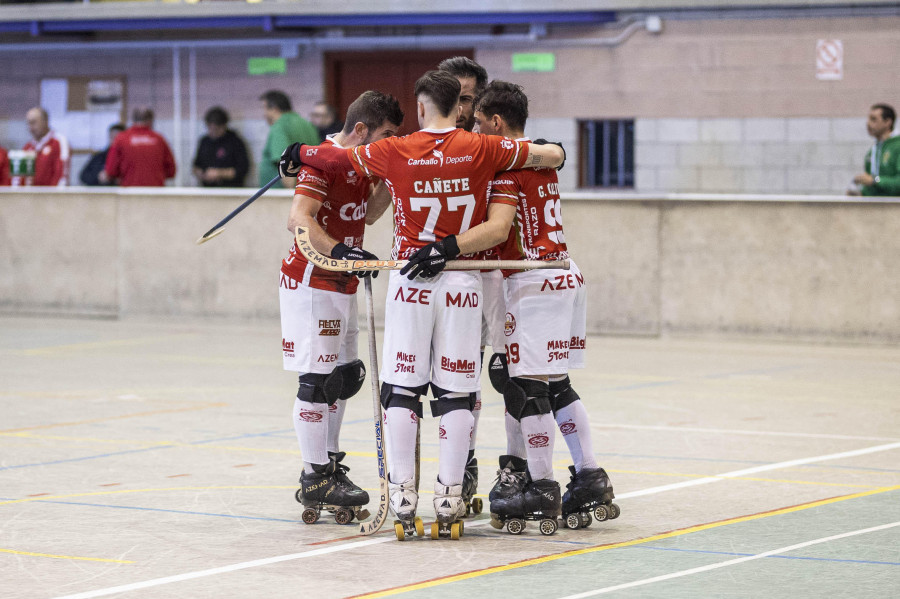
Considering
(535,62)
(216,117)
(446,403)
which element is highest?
(535,62)

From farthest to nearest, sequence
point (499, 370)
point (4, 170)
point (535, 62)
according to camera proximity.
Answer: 1. point (535, 62)
2. point (4, 170)
3. point (499, 370)

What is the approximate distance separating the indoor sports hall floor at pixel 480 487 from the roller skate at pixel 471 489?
0.23 ft

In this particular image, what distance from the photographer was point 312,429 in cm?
721

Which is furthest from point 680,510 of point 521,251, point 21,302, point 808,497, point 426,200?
point 21,302

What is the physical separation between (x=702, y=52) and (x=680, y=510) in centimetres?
1369

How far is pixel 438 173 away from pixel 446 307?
0.59 metres

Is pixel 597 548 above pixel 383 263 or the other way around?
the other way around

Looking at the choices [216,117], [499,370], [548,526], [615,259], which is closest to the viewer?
[548,526]

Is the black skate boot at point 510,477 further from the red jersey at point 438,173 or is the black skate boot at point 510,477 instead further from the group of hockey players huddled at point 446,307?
the red jersey at point 438,173

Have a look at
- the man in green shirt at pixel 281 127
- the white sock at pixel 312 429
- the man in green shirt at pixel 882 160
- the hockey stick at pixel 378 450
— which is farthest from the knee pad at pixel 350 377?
the man in green shirt at pixel 281 127

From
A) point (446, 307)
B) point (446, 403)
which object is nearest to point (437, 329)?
point (446, 307)

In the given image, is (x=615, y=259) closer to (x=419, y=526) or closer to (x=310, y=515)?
(x=310, y=515)

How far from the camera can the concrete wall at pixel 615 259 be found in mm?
14406

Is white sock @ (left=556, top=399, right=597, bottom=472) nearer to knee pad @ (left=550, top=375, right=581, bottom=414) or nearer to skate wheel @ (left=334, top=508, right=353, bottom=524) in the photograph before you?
knee pad @ (left=550, top=375, right=581, bottom=414)
